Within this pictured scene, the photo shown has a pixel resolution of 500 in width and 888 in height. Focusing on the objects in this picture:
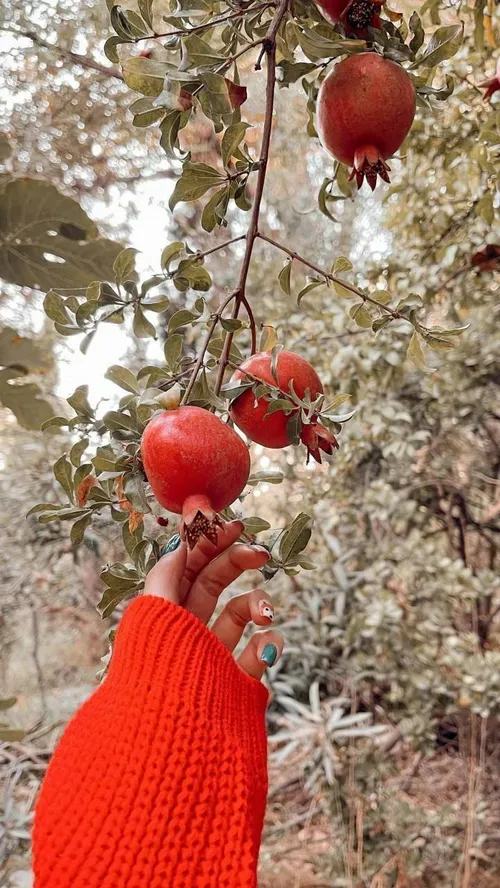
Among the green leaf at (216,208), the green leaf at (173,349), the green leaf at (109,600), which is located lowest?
the green leaf at (109,600)

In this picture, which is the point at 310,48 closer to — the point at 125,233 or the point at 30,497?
the point at 30,497

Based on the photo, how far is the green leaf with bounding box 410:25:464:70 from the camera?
0.33 meters

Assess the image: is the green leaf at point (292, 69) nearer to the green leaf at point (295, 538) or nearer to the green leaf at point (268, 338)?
the green leaf at point (268, 338)

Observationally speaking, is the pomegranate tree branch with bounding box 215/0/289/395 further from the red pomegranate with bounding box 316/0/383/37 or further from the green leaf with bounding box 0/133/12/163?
the green leaf with bounding box 0/133/12/163

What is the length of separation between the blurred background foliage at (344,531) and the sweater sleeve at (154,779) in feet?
2.13

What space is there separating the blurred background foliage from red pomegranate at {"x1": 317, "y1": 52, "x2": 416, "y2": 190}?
510 mm

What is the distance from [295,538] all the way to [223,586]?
0.25ft

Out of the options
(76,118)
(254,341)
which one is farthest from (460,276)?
(76,118)

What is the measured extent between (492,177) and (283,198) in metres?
1.25

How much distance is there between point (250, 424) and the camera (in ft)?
1.10

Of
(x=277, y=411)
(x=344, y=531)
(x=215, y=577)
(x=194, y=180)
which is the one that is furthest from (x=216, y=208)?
(x=344, y=531)

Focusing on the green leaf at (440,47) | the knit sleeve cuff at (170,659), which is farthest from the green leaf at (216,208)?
the knit sleeve cuff at (170,659)

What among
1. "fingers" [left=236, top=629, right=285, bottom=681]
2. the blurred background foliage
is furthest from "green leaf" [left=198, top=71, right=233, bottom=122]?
the blurred background foliage

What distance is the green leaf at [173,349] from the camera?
0.35 meters
